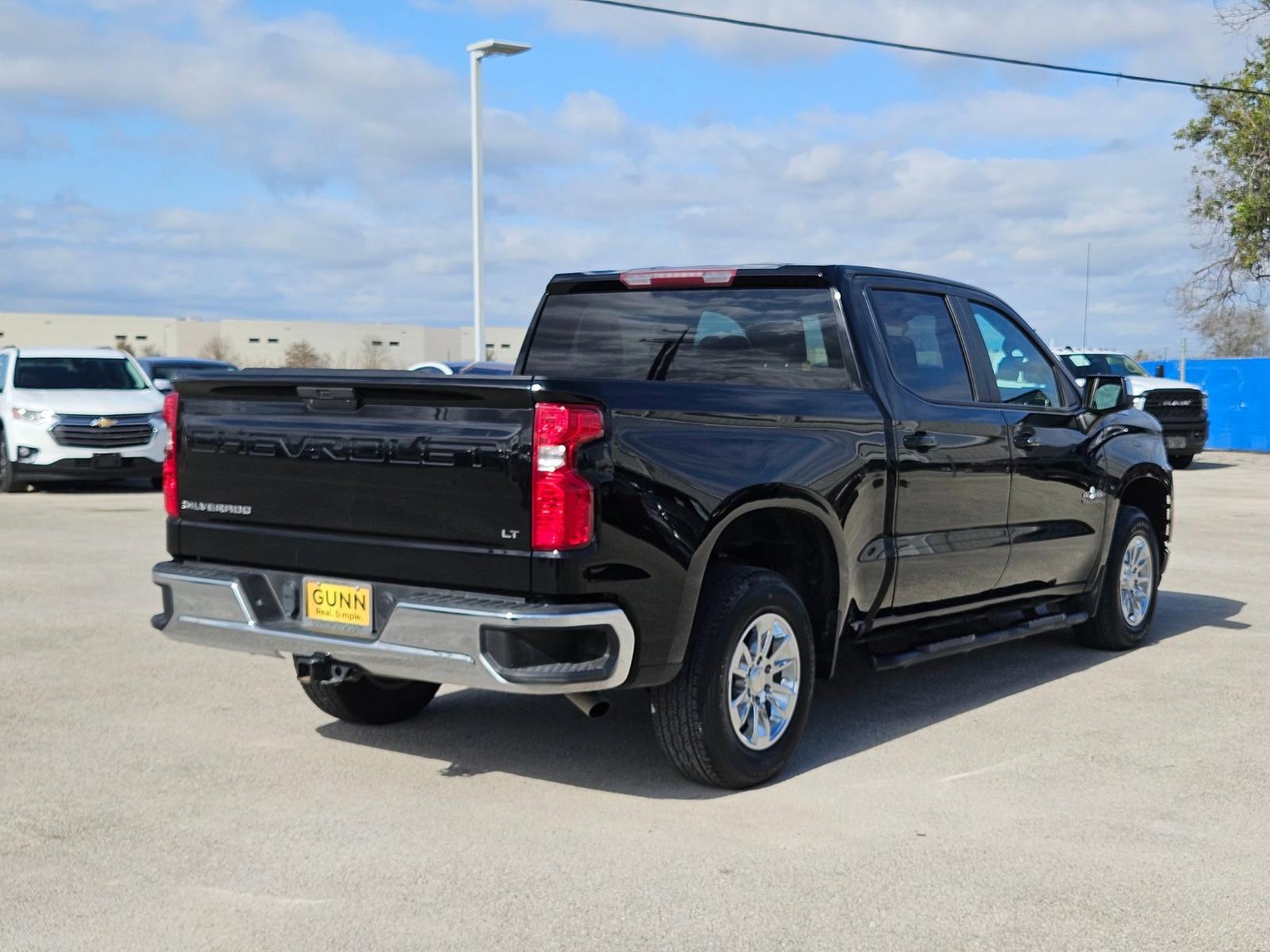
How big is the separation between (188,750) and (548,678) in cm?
199

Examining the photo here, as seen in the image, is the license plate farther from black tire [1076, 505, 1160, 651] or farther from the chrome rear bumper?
black tire [1076, 505, 1160, 651]

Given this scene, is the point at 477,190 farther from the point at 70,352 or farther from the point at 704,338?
the point at 704,338

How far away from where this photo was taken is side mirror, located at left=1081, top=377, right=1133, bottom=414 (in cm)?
783

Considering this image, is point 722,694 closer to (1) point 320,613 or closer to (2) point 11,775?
(1) point 320,613

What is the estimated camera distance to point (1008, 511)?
7004mm

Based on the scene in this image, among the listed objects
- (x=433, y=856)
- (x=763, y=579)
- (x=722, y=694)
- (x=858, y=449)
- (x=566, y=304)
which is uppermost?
(x=566, y=304)

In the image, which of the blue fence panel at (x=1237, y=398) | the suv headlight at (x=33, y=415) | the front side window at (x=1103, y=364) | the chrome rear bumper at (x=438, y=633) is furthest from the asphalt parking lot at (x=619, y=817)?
the blue fence panel at (x=1237, y=398)

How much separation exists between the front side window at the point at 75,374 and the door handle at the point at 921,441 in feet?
48.9

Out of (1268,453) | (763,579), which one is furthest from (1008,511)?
(1268,453)

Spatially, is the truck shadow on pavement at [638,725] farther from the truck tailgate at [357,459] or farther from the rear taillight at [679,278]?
the rear taillight at [679,278]

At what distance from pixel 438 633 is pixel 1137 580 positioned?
4.93 meters

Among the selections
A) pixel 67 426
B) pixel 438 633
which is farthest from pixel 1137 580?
pixel 67 426

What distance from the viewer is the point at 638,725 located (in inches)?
253

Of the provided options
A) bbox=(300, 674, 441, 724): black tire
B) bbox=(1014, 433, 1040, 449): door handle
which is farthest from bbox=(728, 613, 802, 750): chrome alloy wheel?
bbox=(1014, 433, 1040, 449): door handle
